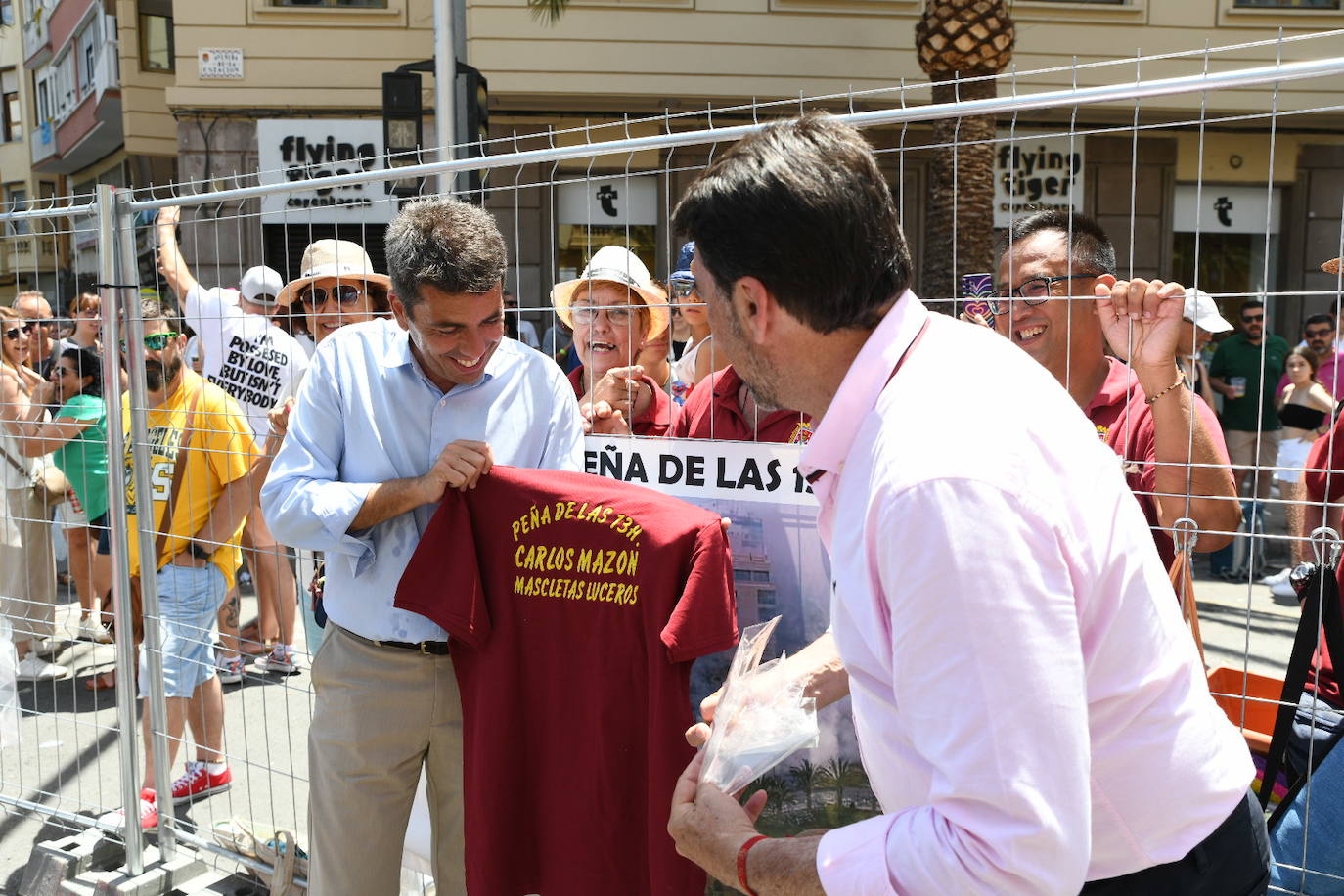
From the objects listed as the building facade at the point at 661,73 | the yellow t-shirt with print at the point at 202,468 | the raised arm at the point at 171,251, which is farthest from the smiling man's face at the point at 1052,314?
the building facade at the point at 661,73

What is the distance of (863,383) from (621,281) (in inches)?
81.5

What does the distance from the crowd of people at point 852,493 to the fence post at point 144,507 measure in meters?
0.04

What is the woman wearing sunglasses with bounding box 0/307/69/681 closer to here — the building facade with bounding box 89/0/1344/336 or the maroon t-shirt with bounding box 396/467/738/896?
the maroon t-shirt with bounding box 396/467/738/896

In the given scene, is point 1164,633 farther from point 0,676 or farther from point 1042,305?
point 0,676

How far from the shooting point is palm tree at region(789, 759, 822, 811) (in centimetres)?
263

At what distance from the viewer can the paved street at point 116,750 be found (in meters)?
4.10

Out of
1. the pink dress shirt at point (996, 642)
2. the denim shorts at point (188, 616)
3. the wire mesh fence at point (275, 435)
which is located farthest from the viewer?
the denim shorts at point (188, 616)

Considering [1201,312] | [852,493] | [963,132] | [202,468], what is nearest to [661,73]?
[963,132]

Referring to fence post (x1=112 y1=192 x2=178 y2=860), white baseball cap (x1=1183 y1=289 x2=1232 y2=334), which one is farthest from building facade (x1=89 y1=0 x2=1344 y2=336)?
white baseball cap (x1=1183 y1=289 x2=1232 y2=334)

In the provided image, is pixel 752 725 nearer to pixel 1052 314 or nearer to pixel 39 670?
pixel 1052 314

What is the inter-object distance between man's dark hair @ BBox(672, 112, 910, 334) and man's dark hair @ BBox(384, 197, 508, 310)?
1.21m

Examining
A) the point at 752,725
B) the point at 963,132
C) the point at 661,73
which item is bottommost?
the point at 752,725

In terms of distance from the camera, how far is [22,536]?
5.16 metres

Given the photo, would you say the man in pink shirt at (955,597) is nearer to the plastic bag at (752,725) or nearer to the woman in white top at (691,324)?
→ the plastic bag at (752,725)
